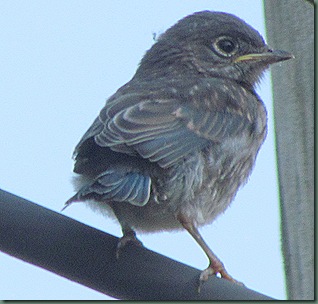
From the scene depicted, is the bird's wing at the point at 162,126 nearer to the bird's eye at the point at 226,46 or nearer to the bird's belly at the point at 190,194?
the bird's belly at the point at 190,194

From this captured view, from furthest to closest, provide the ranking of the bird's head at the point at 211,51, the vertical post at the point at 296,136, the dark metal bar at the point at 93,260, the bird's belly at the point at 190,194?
1. the bird's head at the point at 211,51
2. the bird's belly at the point at 190,194
3. the vertical post at the point at 296,136
4. the dark metal bar at the point at 93,260

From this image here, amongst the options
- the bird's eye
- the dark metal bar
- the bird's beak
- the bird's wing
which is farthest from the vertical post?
the bird's eye

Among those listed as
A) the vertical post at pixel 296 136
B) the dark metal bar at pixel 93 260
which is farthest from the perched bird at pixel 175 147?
the dark metal bar at pixel 93 260

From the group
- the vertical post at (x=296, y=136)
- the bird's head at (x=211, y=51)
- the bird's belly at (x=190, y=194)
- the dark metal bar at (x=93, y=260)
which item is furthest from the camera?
the bird's head at (x=211, y=51)

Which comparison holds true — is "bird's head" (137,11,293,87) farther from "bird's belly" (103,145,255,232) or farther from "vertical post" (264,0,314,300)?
"vertical post" (264,0,314,300)

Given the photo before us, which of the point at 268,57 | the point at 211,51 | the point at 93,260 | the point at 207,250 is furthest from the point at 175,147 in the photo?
the point at 211,51

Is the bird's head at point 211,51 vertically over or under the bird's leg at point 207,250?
over

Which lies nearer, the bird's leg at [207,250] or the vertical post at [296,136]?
the vertical post at [296,136]

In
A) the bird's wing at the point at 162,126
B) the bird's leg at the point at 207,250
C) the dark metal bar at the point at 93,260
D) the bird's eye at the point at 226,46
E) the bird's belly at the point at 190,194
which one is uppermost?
the bird's eye at the point at 226,46
